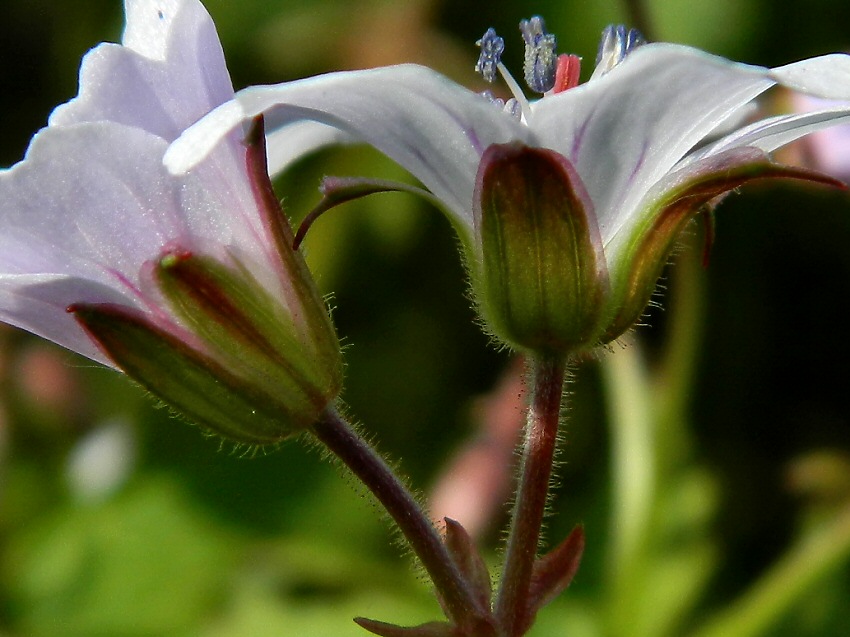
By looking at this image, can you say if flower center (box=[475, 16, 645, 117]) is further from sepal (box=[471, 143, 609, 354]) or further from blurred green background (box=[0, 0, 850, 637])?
blurred green background (box=[0, 0, 850, 637])

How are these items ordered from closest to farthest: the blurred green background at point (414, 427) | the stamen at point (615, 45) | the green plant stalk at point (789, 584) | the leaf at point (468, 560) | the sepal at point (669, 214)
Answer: the sepal at point (669, 214), the leaf at point (468, 560), the stamen at point (615, 45), the green plant stalk at point (789, 584), the blurred green background at point (414, 427)

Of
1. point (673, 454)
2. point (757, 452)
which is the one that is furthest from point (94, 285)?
point (757, 452)

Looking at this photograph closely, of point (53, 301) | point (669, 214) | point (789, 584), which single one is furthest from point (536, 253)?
point (789, 584)

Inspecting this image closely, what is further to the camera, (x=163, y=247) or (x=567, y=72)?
(x=567, y=72)

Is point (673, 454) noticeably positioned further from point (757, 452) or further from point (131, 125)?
point (131, 125)

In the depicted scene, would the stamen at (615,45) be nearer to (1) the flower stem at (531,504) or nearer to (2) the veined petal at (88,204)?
(1) the flower stem at (531,504)

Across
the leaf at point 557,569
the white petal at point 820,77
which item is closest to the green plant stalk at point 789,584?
the leaf at point 557,569

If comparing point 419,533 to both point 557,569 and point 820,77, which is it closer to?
point 557,569
